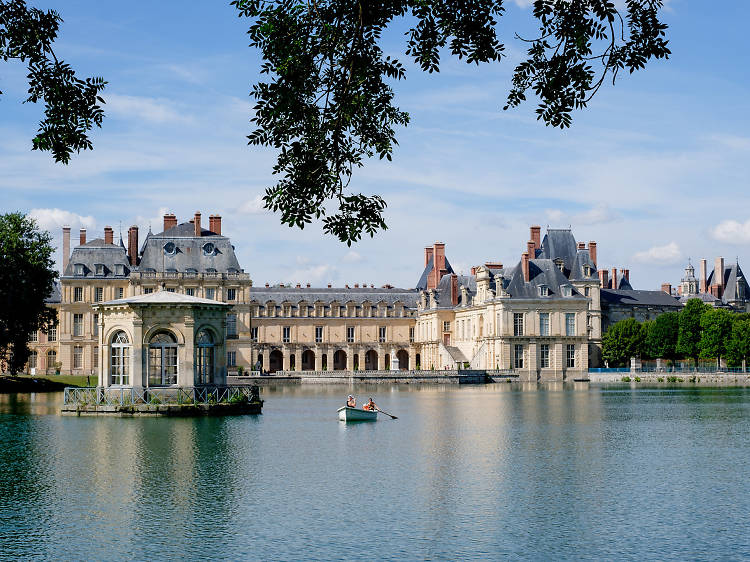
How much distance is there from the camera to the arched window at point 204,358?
42.8 m

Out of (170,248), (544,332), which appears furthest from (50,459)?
(544,332)

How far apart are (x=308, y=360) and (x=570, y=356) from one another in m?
30.0

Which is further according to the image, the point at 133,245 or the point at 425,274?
the point at 425,274

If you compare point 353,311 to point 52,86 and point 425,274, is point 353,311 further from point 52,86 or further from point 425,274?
point 52,86

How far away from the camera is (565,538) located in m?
17.8

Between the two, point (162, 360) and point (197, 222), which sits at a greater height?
point (197, 222)

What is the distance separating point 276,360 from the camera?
110 meters

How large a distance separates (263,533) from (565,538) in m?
5.50

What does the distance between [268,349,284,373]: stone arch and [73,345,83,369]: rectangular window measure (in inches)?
910

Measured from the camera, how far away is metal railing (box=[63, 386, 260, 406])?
134 ft

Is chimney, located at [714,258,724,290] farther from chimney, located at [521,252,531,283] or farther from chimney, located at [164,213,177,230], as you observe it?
chimney, located at [164,213,177,230]

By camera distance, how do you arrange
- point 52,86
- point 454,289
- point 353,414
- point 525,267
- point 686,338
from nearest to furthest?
1. point 52,86
2. point 353,414
3. point 686,338
4. point 525,267
5. point 454,289

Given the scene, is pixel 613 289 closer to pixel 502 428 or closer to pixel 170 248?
pixel 170 248

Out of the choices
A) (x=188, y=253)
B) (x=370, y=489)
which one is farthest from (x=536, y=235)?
(x=370, y=489)
